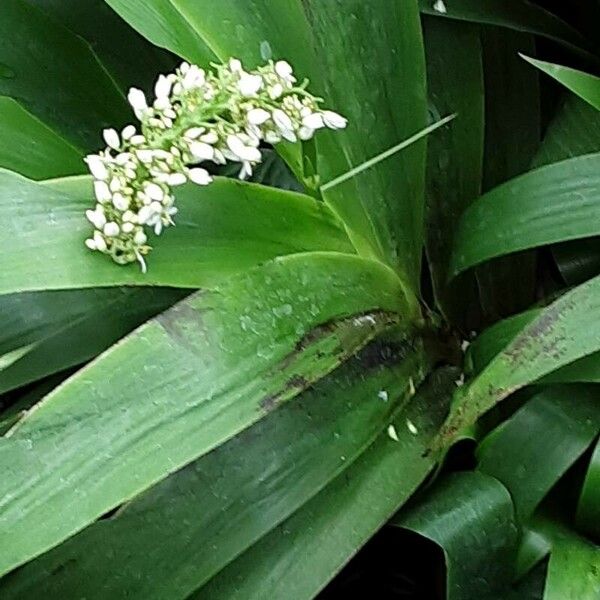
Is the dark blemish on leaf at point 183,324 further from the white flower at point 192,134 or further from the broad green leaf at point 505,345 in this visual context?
the broad green leaf at point 505,345

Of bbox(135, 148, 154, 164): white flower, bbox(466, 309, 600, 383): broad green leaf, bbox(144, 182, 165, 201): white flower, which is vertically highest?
bbox(135, 148, 154, 164): white flower

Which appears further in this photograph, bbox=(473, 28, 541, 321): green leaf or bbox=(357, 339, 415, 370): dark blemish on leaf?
bbox=(473, 28, 541, 321): green leaf

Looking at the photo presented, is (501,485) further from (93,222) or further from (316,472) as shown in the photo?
(93,222)

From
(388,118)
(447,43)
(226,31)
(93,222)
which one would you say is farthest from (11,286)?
(447,43)

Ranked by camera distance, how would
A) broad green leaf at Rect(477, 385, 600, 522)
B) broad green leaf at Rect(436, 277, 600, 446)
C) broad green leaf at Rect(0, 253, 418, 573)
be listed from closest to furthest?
→ broad green leaf at Rect(0, 253, 418, 573) → broad green leaf at Rect(436, 277, 600, 446) → broad green leaf at Rect(477, 385, 600, 522)

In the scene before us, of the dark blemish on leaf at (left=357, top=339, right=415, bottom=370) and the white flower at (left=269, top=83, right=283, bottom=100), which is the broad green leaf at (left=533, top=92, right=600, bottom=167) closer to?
the dark blemish on leaf at (left=357, top=339, right=415, bottom=370)

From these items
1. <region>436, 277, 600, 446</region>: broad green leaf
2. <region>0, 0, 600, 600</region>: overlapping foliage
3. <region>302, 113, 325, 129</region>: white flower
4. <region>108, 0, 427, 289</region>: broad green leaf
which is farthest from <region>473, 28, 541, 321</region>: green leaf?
<region>302, 113, 325, 129</region>: white flower
